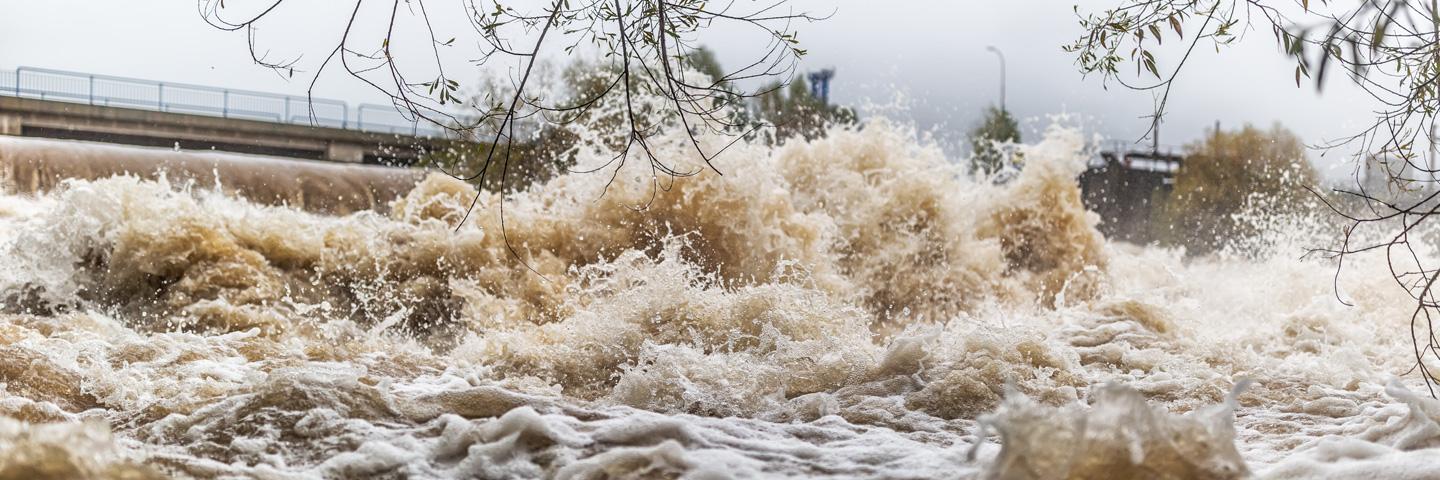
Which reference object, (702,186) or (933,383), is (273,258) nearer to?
(702,186)

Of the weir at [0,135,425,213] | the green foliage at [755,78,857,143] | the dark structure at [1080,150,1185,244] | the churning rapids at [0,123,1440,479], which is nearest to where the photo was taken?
the churning rapids at [0,123,1440,479]

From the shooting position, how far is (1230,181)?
103 ft

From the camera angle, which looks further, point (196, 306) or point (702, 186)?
point (702, 186)

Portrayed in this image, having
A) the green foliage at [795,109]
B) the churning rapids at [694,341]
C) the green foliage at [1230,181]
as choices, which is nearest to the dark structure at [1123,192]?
the green foliage at [1230,181]

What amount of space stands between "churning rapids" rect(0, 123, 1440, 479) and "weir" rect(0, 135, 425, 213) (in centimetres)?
131

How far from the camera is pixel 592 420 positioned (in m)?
4.25

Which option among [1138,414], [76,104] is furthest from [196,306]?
→ [76,104]

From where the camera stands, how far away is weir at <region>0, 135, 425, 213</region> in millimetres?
14086

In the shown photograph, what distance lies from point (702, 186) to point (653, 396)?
15.3 ft

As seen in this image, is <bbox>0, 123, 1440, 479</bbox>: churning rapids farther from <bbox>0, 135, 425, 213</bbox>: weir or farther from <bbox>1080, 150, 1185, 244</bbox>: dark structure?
<bbox>1080, 150, 1185, 244</bbox>: dark structure

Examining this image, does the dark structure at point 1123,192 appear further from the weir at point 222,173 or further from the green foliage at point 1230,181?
the weir at point 222,173

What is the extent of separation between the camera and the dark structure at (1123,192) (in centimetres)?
2650

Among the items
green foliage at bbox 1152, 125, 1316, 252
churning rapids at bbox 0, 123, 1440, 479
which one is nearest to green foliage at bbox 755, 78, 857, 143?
churning rapids at bbox 0, 123, 1440, 479

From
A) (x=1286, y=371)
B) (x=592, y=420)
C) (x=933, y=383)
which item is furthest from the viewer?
(x=1286, y=371)
